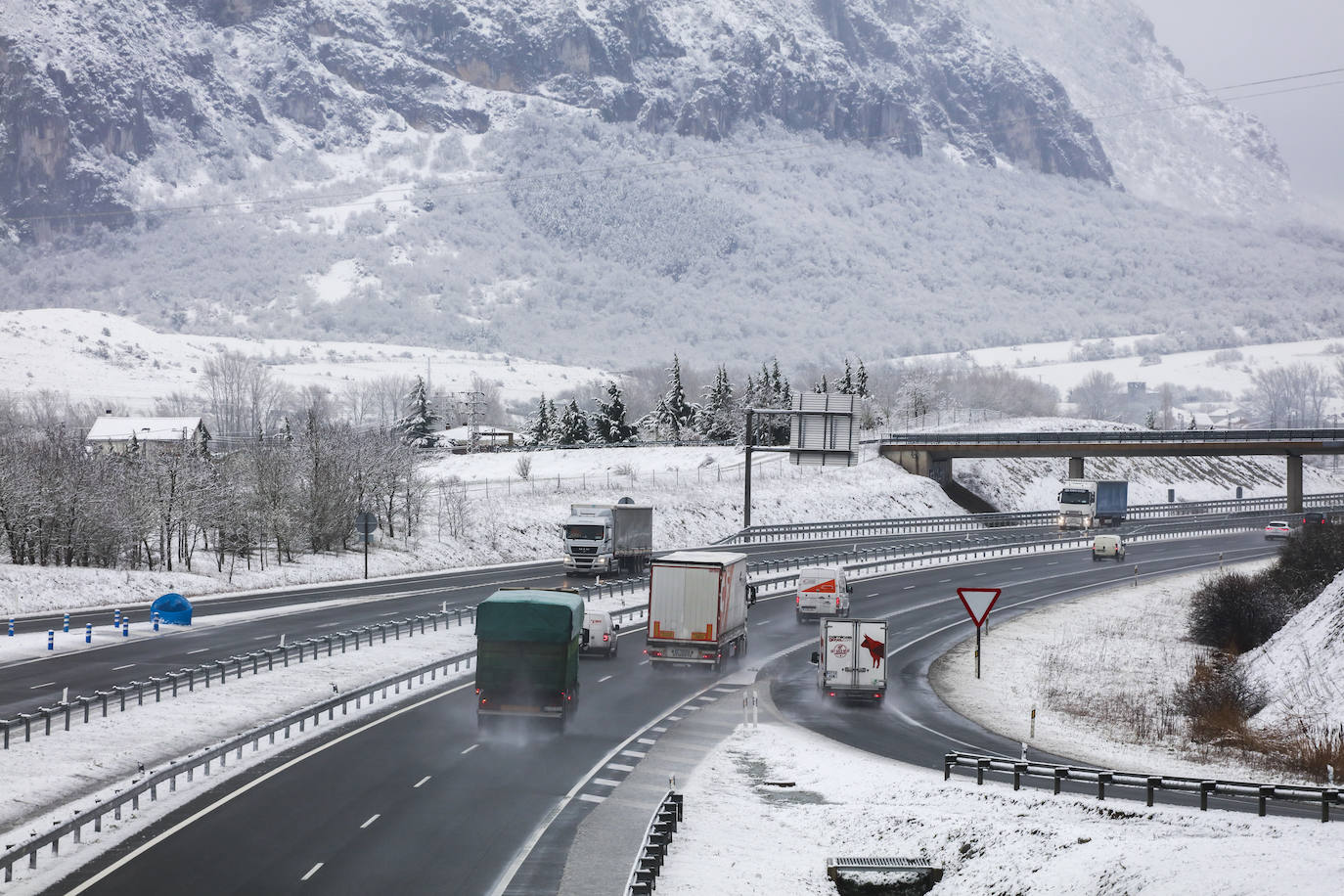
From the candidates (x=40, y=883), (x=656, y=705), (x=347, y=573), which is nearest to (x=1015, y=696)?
(x=656, y=705)

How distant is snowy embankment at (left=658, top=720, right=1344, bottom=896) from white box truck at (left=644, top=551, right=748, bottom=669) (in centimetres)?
1244

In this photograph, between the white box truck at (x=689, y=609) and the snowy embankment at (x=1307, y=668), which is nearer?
the snowy embankment at (x=1307, y=668)

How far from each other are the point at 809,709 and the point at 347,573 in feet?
144

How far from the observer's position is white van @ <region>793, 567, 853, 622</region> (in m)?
62.0

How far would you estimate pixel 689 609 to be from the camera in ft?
151

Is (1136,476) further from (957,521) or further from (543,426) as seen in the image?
(543,426)

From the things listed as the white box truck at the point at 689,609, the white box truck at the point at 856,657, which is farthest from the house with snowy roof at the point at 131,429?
the white box truck at the point at 856,657

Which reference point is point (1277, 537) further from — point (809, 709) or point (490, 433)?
point (490, 433)

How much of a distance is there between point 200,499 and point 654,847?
5536cm

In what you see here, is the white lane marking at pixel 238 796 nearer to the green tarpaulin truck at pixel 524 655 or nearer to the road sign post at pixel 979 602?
the green tarpaulin truck at pixel 524 655

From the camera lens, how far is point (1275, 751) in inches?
1457

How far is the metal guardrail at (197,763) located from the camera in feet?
78.4

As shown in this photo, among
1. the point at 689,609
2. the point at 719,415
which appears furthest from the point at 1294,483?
the point at 689,609

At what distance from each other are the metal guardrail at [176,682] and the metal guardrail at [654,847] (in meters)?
16.2
